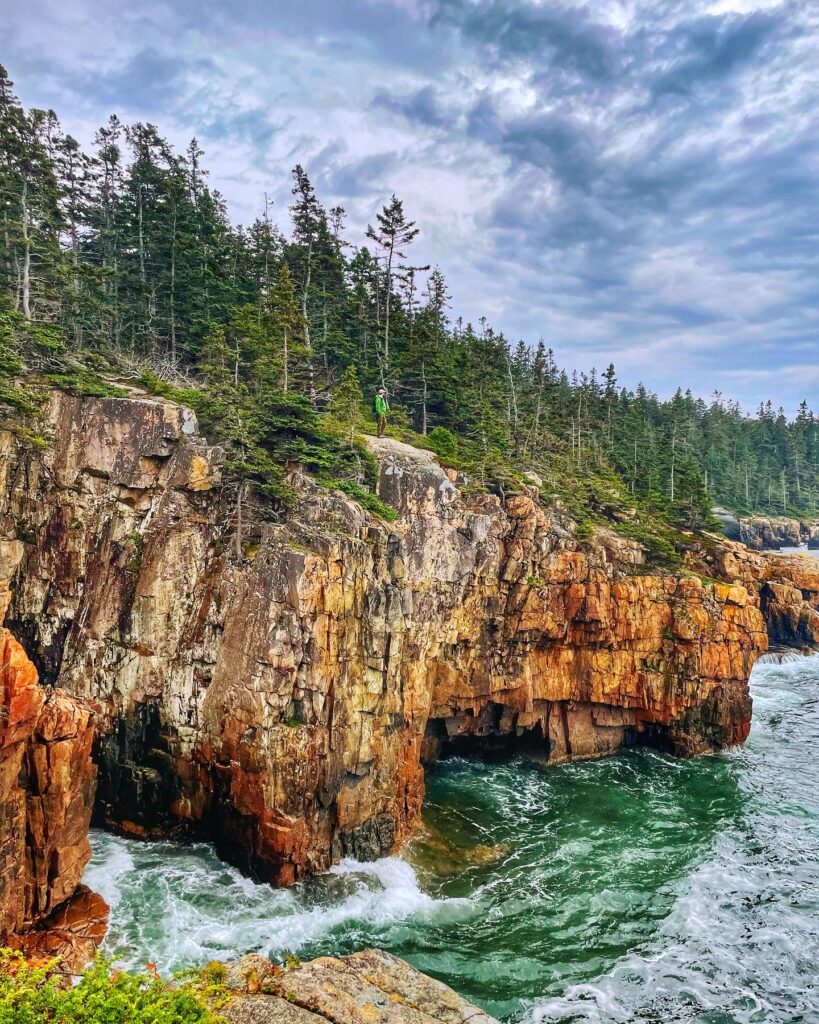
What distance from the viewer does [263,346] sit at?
34.1 metres

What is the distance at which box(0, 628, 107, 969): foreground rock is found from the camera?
15.9 meters

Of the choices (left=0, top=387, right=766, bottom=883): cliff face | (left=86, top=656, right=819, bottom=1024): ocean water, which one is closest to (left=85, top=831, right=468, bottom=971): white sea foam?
(left=86, top=656, right=819, bottom=1024): ocean water

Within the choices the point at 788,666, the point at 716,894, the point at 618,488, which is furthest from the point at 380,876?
the point at 788,666

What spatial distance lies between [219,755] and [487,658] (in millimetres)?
15884

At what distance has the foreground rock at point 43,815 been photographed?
52.3ft

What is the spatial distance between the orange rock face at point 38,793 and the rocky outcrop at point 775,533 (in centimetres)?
8602

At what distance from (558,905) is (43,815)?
18.3 meters

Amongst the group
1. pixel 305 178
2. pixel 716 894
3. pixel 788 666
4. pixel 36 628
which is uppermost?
pixel 305 178

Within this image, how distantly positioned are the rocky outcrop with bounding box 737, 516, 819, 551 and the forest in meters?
23.9

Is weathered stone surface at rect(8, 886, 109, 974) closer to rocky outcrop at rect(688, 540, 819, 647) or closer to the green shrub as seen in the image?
the green shrub

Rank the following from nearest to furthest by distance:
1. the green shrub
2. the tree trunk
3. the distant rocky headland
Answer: the green shrub, the distant rocky headland, the tree trunk

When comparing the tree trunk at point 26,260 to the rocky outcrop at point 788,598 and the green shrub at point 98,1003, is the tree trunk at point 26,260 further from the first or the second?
the rocky outcrop at point 788,598

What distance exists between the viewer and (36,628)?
955 inches

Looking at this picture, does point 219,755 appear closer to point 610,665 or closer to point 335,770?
point 335,770
